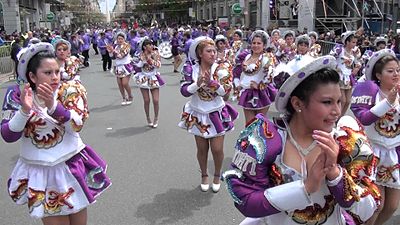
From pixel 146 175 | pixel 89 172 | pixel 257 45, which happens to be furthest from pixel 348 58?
pixel 89 172

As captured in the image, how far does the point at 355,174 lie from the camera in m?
2.09

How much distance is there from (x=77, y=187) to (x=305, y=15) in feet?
95.0

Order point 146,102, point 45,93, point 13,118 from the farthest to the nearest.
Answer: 1. point 146,102
2. point 13,118
3. point 45,93

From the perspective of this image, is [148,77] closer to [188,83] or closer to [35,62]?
[188,83]

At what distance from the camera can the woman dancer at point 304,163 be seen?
6.56 feet

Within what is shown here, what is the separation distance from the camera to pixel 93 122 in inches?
360

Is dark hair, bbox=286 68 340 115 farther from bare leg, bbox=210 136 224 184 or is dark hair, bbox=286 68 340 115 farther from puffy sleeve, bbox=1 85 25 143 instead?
bare leg, bbox=210 136 224 184

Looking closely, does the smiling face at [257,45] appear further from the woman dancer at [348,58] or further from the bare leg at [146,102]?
the bare leg at [146,102]

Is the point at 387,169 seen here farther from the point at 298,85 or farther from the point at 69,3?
the point at 69,3

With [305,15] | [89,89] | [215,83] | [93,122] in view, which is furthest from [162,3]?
[215,83]

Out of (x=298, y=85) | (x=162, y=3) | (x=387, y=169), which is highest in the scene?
(x=162, y=3)

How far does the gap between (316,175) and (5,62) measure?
18198 mm

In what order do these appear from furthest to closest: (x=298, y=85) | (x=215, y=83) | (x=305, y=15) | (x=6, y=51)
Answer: (x=305, y=15), (x=6, y=51), (x=215, y=83), (x=298, y=85)

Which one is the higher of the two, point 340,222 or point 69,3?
point 69,3
